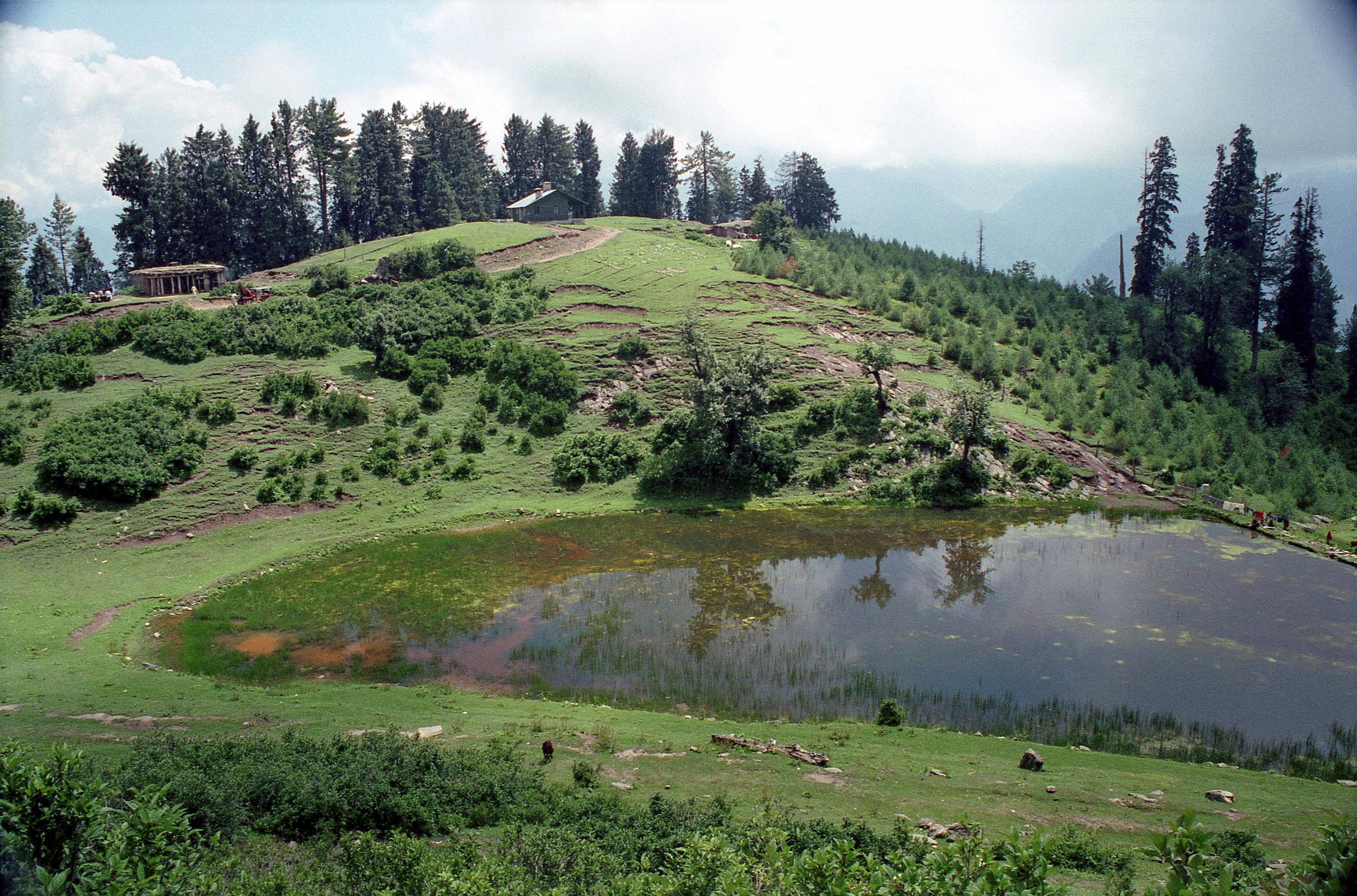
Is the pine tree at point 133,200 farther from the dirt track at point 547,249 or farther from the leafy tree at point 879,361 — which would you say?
the leafy tree at point 879,361

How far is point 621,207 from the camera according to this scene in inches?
3578

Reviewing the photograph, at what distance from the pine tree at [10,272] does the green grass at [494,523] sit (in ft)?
17.3

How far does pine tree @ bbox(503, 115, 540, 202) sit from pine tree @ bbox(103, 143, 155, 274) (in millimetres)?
38530

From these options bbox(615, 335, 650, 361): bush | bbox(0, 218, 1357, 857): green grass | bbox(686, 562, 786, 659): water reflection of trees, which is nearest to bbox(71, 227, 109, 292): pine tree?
bbox(0, 218, 1357, 857): green grass

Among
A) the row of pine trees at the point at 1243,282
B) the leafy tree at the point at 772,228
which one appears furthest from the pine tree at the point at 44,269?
the row of pine trees at the point at 1243,282

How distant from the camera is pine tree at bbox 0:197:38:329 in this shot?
3753 cm

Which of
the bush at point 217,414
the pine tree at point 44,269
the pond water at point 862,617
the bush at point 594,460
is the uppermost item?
the pine tree at point 44,269

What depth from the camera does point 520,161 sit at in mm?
90688

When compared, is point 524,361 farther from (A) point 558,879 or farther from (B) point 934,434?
(A) point 558,879

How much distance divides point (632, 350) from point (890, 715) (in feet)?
99.5

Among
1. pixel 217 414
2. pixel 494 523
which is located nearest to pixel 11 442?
pixel 217 414

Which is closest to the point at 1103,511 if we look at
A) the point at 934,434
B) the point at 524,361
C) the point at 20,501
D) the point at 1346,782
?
the point at 934,434

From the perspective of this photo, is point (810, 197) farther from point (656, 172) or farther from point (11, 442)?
point (11, 442)

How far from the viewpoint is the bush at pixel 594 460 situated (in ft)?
113
